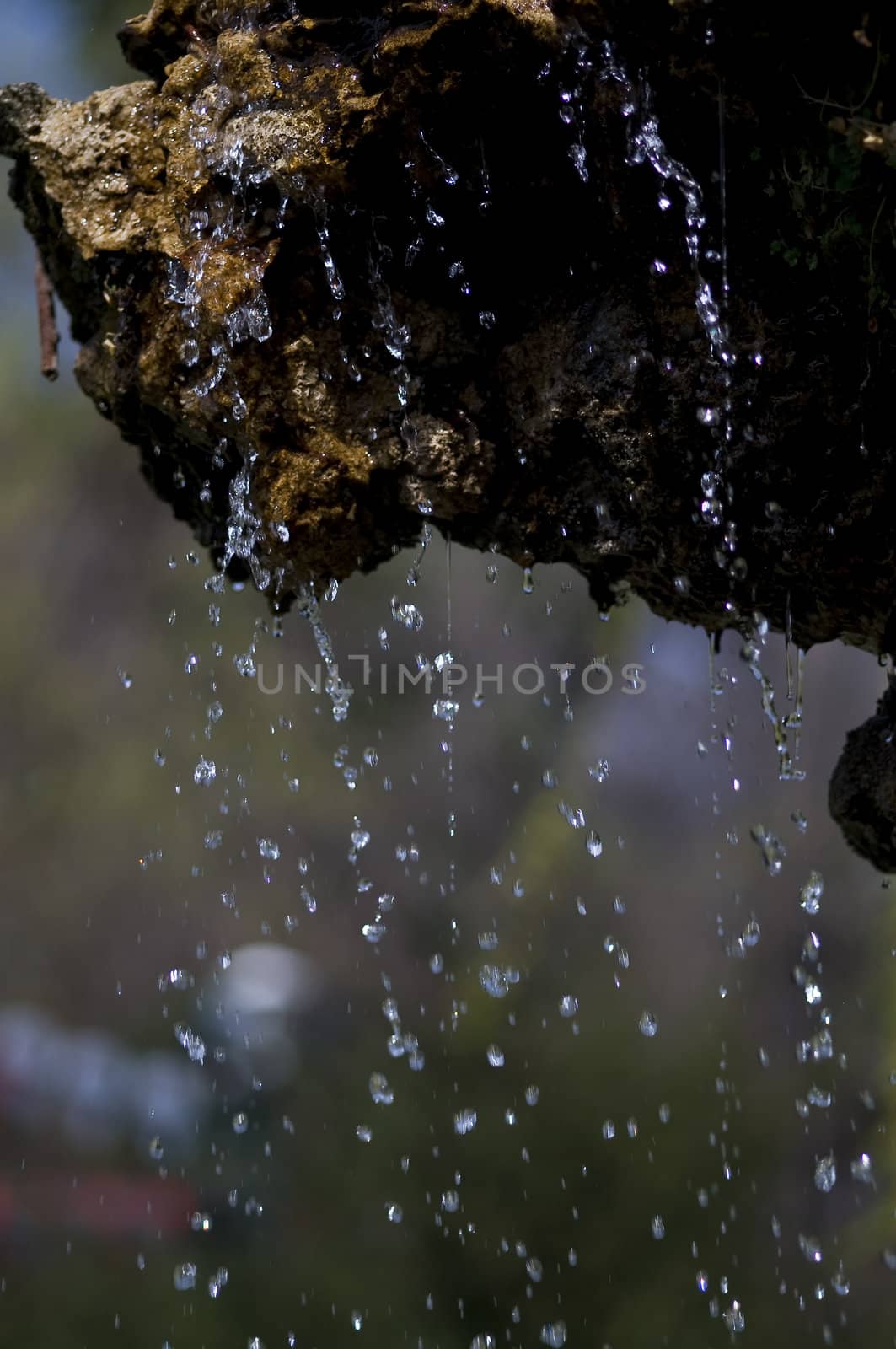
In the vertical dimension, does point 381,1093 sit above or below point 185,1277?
above

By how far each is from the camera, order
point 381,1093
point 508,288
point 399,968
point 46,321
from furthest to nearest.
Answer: point 399,968 → point 381,1093 → point 46,321 → point 508,288

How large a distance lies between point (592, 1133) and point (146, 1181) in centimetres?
210

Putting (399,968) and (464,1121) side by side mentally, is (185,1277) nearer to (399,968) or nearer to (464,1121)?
(464,1121)

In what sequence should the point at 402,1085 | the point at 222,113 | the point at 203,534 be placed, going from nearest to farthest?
1. the point at 222,113
2. the point at 203,534
3. the point at 402,1085

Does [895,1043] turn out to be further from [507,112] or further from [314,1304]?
[507,112]

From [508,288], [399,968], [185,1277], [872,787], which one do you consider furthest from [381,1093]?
[508,288]

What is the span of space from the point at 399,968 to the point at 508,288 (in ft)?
16.5

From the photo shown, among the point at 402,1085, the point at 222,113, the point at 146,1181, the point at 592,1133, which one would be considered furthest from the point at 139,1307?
the point at 222,113

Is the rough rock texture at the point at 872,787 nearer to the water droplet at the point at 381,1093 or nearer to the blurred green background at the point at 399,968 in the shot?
the blurred green background at the point at 399,968

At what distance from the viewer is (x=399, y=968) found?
20.6ft

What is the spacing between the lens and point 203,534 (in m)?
2.09

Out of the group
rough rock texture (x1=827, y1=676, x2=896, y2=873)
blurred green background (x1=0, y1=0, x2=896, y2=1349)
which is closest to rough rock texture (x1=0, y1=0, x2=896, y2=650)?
rough rock texture (x1=827, y1=676, x2=896, y2=873)

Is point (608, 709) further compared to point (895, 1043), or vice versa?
point (608, 709)

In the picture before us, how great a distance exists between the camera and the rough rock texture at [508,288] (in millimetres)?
1478
